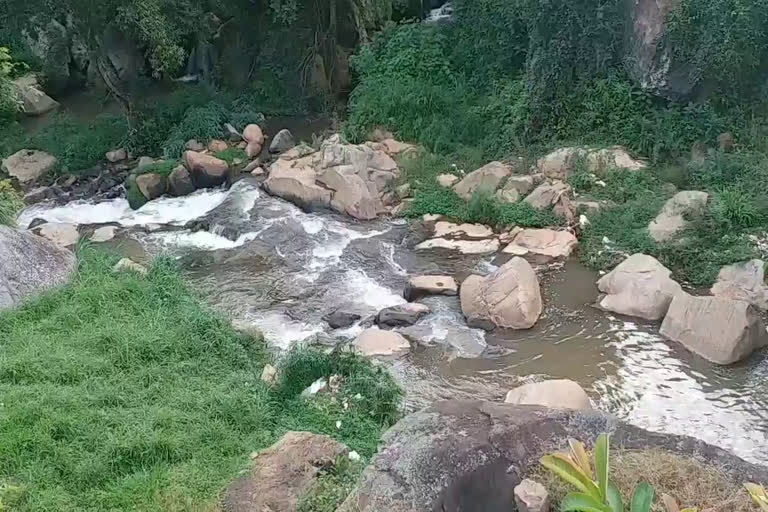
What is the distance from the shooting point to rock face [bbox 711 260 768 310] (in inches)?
347

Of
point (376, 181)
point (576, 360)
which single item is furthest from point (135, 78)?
point (576, 360)

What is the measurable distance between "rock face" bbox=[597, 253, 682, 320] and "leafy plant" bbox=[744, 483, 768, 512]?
199 inches

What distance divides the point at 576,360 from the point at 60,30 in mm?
11625

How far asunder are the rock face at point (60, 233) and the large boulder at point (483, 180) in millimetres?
5819

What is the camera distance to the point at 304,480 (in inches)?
199

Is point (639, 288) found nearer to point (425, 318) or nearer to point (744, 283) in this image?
point (744, 283)

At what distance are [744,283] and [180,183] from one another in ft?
29.4

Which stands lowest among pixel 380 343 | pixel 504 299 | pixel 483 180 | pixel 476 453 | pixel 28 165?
pixel 28 165

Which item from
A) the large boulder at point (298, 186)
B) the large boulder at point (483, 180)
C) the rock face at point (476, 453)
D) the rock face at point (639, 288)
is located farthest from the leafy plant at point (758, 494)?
the large boulder at point (298, 186)

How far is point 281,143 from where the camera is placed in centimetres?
1470

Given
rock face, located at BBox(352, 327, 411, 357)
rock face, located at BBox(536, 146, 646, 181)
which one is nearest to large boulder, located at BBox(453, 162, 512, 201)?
rock face, located at BBox(536, 146, 646, 181)

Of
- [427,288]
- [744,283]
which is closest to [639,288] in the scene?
[744,283]

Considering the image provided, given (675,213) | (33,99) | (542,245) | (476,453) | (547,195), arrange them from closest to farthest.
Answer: (476,453) → (675,213) → (542,245) → (547,195) → (33,99)

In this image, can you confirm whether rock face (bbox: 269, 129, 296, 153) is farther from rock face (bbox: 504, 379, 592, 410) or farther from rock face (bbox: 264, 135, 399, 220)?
rock face (bbox: 504, 379, 592, 410)
